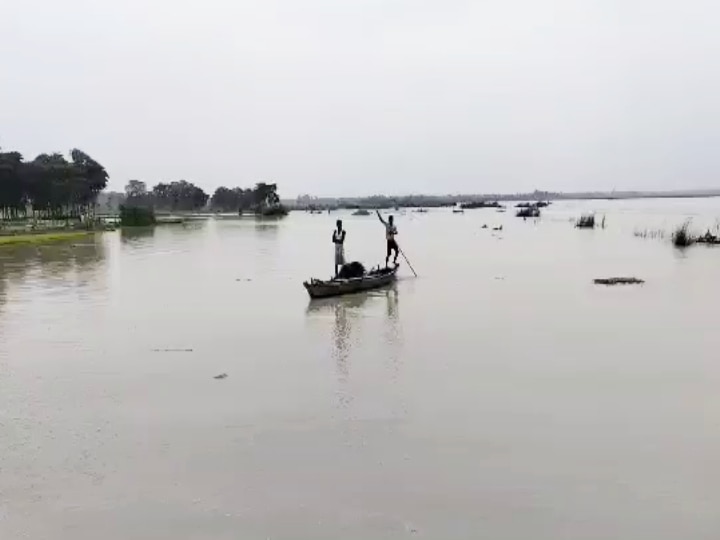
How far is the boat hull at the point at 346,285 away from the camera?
16766 millimetres

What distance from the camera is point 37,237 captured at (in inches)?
1547

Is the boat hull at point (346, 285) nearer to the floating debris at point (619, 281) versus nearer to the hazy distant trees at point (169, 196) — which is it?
the floating debris at point (619, 281)

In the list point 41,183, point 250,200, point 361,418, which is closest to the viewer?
point 361,418

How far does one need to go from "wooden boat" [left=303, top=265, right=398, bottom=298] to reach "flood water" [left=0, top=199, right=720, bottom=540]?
447mm

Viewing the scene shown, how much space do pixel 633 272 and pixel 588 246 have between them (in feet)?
42.9

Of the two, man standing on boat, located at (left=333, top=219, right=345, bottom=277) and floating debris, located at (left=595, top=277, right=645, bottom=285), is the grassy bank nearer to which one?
man standing on boat, located at (left=333, top=219, right=345, bottom=277)

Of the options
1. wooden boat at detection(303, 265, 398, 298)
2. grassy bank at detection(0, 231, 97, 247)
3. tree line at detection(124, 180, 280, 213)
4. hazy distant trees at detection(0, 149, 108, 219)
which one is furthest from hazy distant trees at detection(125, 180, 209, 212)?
wooden boat at detection(303, 265, 398, 298)

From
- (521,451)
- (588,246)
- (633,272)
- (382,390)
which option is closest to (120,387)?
(382,390)

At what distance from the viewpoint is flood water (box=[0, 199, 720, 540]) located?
5.50 metres

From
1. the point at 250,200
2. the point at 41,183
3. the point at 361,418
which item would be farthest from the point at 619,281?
the point at 250,200

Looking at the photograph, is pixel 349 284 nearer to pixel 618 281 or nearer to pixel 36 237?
pixel 618 281

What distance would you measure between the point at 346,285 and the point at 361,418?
9930 millimetres

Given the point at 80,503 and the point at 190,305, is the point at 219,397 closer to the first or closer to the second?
the point at 80,503

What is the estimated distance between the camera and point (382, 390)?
8898 millimetres
